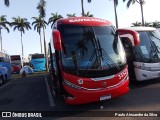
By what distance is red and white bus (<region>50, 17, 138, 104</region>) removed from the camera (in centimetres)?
926

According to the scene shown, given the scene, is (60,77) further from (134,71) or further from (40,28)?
(40,28)

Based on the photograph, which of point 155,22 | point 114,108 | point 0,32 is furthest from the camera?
point 155,22

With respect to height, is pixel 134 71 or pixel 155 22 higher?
pixel 155 22

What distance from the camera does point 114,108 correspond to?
9.36m

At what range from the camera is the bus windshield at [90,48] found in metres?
9.67

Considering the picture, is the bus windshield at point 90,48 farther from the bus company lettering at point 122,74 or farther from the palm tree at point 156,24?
the palm tree at point 156,24

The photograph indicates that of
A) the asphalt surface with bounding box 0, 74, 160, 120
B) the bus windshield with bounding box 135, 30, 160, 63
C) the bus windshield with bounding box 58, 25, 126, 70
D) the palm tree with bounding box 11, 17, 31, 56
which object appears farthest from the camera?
the palm tree with bounding box 11, 17, 31, 56

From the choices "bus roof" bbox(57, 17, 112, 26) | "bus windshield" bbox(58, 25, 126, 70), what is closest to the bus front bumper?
"bus windshield" bbox(58, 25, 126, 70)

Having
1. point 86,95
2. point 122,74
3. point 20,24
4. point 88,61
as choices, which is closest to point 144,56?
point 122,74

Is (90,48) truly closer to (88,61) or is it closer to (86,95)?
(88,61)

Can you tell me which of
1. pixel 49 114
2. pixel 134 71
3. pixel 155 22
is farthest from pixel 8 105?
pixel 155 22

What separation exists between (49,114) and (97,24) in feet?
12.1

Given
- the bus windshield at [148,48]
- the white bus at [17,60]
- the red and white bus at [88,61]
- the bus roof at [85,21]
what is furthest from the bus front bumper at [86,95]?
the white bus at [17,60]

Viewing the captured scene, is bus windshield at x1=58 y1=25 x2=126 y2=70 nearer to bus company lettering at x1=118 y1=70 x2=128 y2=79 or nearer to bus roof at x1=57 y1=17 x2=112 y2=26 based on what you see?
bus roof at x1=57 y1=17 x2=112 y2=26
